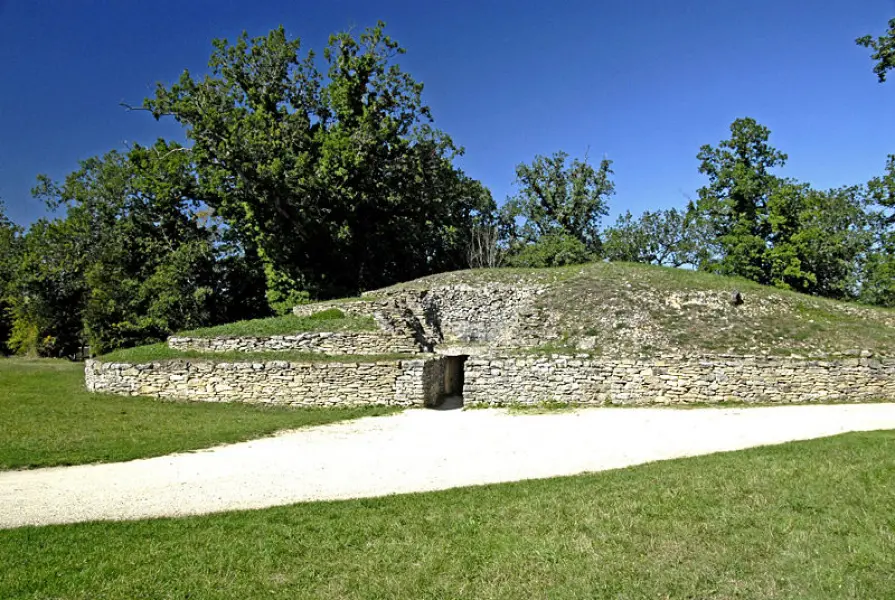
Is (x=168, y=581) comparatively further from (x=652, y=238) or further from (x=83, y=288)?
(x=652, y=238)

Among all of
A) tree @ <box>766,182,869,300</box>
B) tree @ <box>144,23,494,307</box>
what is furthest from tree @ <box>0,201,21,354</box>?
tree @ <box>766,182,869,300</box>

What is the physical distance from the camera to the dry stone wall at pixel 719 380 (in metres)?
16.3

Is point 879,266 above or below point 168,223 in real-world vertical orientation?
below

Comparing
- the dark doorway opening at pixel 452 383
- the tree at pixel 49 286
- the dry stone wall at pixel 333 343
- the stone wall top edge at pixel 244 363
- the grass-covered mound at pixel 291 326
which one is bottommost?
the dark doorway opening at pixel 452 383

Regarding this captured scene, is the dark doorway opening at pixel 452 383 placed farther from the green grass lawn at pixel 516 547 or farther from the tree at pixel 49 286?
the tree at pixel 49 286

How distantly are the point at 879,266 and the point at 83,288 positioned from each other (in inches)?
1836

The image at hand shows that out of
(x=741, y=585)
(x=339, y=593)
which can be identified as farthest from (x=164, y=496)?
(x=741, y=585)

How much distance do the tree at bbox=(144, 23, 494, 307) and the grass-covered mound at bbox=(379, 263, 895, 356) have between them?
11.4m

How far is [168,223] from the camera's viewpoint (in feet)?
122

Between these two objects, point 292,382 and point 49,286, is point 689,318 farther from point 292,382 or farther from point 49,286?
point 49,286

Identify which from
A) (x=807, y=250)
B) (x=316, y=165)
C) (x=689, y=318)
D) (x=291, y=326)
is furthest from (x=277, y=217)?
(x=807, y=250)

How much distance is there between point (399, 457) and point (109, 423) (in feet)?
25.3

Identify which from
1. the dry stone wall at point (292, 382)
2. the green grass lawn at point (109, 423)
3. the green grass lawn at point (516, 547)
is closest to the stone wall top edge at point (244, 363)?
the dry stone wall at point (292, 382)

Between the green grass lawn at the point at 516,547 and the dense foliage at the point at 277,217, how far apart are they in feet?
84.2
